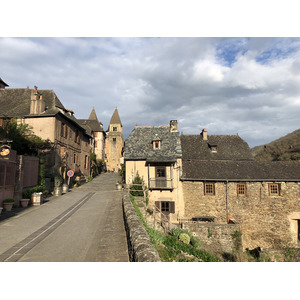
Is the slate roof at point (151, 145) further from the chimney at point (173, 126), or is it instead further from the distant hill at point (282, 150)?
A: the distant hill at point (282, 150)

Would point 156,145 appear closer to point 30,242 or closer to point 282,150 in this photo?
point 30,242

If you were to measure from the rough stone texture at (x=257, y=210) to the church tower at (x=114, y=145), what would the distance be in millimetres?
38186

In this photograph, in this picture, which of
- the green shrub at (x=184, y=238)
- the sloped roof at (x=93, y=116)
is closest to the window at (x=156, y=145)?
the green shrub at (x=184, y=238)

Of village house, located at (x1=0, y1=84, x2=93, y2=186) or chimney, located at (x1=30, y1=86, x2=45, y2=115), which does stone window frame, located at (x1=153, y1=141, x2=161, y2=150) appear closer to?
village house, located at (x1=0, y1=84, x2=93, y2=186)

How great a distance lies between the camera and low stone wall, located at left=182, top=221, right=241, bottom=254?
15.4 m

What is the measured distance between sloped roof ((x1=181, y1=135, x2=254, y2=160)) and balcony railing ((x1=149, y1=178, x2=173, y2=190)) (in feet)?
18.3

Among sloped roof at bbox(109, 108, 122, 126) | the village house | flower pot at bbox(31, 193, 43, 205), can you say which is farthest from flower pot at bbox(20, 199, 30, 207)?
sloped roof at bbox(109, 108, 122, 126)

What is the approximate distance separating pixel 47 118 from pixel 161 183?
12810 mm

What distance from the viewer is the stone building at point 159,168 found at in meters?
19.2

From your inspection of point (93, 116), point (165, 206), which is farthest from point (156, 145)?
point (93, 116)

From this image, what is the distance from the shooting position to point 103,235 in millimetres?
7227

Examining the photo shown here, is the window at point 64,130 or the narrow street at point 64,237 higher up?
the window at point 64,130

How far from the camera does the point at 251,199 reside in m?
18.7
